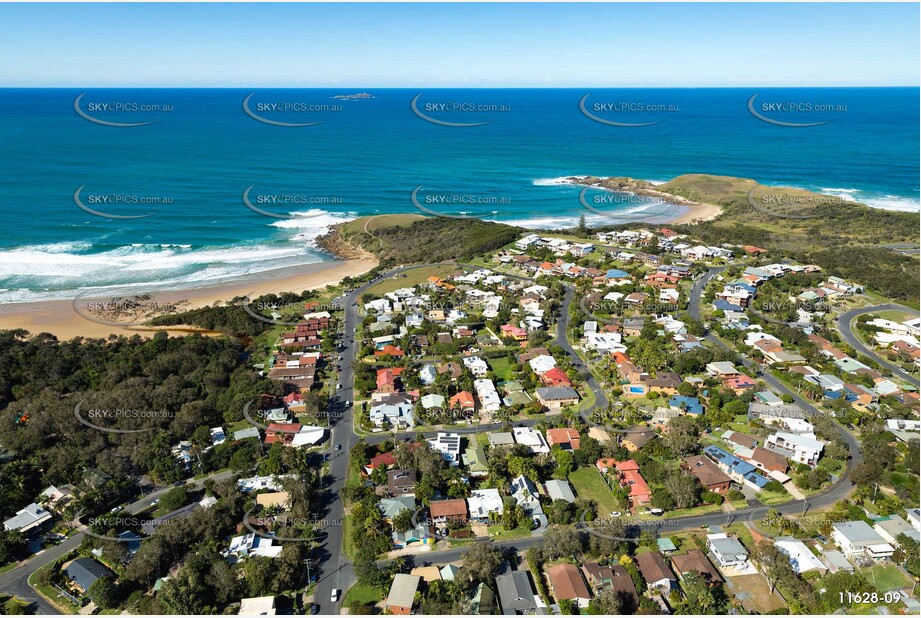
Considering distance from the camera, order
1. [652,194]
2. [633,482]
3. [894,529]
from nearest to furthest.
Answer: [894,529]
[633,482]
[652,194]

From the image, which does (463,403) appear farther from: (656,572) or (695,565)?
(695,565)

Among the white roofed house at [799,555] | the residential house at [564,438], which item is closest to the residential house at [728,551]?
the white roofed house at [799,555]

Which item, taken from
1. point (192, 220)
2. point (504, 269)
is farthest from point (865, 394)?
point (192, 220)

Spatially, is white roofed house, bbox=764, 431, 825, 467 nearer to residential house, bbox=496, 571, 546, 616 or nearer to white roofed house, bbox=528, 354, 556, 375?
white roofed house, bbox=528, 354, 556, 375

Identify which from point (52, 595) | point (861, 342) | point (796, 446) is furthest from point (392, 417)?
point (861, 342)

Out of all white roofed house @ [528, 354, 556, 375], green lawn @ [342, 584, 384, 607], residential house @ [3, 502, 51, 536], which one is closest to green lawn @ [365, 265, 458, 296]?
white roofed house @ [528, 354, 556, 375]

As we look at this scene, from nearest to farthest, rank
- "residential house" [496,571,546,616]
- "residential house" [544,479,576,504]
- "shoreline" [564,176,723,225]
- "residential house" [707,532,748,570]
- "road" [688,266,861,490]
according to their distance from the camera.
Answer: "residential house" [496,571,546,616] < "residential house" [707,532,748,570] < "residential house" [544,479,576,504] < "road" [688,266,861,490] < "shoreline" [564,176,723,225]
